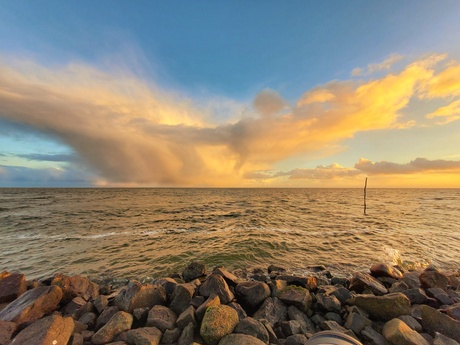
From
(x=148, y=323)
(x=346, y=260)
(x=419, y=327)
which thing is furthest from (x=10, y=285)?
(x=346, y=260)

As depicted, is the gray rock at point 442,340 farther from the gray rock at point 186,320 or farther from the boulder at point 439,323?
the gray rock at point 186,320

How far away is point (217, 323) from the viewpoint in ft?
14.7

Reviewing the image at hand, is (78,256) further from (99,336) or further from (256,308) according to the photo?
(256,308)

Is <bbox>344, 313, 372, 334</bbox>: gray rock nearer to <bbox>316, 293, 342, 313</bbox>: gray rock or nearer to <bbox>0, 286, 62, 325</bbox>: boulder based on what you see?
<bbox>316, 293, 342, 313</bbox>: gray rock

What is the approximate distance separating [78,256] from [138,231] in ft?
21.5

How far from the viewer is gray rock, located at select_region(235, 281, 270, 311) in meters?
6.01

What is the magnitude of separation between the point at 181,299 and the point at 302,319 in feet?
10.4

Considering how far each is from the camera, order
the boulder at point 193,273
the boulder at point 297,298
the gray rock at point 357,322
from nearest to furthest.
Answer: the gray rock at point 357,322 → the boulder at point 297,298 → the boulder at point 193,273

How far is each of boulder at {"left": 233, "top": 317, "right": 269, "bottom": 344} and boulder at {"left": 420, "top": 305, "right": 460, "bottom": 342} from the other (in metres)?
3.85

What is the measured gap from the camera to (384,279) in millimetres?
8711

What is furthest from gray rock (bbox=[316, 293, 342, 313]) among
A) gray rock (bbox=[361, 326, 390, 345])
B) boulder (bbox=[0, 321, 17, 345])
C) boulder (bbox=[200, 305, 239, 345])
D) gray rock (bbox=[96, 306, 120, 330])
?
boulder (bbox=[0, 321, 17, 345])

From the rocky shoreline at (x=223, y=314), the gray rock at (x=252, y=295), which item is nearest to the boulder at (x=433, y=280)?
the rocky shoreline at (x=223, y=314)

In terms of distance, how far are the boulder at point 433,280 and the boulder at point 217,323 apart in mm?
7456

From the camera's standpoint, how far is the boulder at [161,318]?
4.87 m
